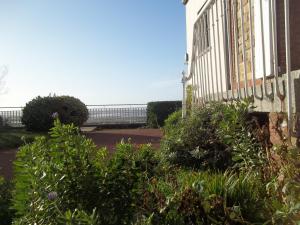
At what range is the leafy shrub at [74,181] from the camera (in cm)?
250

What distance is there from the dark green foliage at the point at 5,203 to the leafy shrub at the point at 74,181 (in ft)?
4.01

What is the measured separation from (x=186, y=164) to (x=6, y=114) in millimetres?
19340

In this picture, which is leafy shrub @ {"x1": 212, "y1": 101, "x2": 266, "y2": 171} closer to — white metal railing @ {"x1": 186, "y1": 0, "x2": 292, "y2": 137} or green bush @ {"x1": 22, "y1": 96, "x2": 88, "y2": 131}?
white metal railing @ {"x1": 186, "y1": 0, "x2": 292, "y2": 137}

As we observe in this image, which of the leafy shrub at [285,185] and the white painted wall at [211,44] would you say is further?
the white painted wall at [211,44]

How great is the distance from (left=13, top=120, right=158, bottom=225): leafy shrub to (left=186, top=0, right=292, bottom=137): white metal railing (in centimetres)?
120

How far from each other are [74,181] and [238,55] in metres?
2.81

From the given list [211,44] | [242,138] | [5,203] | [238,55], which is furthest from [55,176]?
[211,44]

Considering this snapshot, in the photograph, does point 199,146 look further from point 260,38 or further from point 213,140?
point 260,38

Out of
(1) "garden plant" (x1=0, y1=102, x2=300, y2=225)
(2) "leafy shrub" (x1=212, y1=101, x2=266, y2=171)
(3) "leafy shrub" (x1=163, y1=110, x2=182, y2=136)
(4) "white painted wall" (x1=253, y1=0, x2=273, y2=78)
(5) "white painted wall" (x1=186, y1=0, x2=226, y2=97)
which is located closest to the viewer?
(1) "garden plant" (x1=0, y1=102, x2=300, y2=225)

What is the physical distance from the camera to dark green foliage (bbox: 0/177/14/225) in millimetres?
3990

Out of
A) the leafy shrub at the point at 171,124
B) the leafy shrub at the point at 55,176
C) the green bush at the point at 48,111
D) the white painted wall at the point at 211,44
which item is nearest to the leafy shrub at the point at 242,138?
the leafy shrub at the point at 55,176

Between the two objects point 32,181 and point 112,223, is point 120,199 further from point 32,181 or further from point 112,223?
point 32,181

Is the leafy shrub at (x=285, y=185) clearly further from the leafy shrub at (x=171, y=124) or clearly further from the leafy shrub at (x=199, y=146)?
the leafy shrub at (x=171, y=124)

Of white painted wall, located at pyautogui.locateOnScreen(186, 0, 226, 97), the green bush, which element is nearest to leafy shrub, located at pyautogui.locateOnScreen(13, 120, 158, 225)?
white painted wall, located at pyautogui.locateOnScreen(186, 0, 226, 97)
